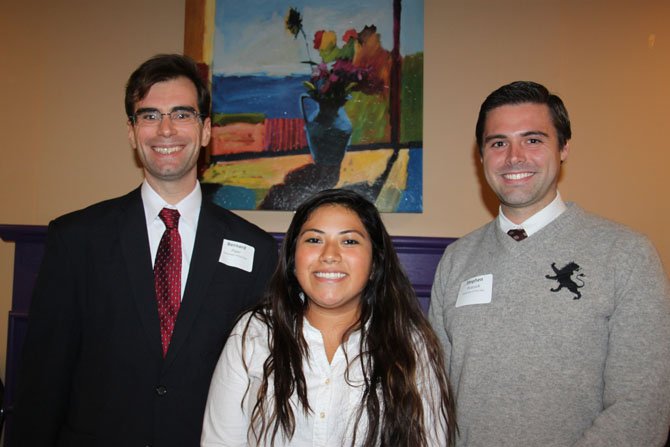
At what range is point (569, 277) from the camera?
66.2 inches

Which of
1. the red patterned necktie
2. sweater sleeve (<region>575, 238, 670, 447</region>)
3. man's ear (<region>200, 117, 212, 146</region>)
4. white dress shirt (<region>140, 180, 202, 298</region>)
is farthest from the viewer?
man's ear (<region>200, 117, 212, 146</region>)

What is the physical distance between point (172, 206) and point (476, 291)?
1.24 metres

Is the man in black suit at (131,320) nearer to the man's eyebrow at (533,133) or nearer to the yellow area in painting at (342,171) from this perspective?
the yellow area in painting at (342,171)

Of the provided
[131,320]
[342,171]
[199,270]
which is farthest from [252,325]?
[342,171]

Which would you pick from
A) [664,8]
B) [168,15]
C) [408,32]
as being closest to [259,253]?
[408,32]

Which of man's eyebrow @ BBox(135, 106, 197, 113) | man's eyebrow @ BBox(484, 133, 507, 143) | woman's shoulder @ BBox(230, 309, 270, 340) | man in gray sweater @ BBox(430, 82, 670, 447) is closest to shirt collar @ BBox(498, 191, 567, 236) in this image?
man in gray sweater @ BBox(430, 82, 670, 447)

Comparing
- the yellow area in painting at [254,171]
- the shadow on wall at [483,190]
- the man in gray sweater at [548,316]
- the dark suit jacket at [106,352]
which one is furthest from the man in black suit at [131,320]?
the shadow on wall at [483,190]

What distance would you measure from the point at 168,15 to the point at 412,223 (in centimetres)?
210

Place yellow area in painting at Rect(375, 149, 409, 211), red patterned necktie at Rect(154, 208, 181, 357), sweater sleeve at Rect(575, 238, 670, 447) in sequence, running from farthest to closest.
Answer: yellow area in painting at Rect(375, 149, 409, 211) < red patterned necktie at Rect(154, 208, 181, 357) < sweater sleeve at Rect(575, 238, 670, 447)

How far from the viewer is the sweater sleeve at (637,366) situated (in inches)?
58.2

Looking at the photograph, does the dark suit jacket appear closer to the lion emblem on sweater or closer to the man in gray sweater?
the man in gray sweater

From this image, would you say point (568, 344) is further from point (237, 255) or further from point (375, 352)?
point (237, 255)

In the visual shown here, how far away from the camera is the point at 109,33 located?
321 cm

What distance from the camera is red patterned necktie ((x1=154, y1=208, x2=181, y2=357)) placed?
1.77 metres
